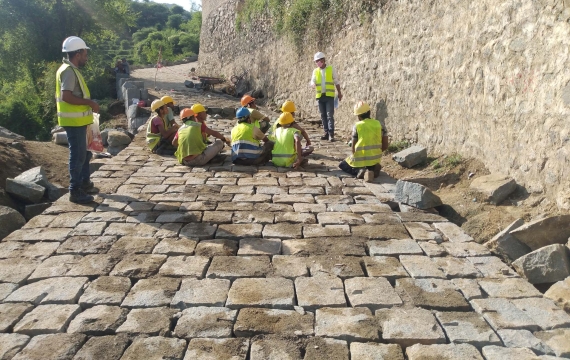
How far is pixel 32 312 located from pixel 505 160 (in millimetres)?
4985

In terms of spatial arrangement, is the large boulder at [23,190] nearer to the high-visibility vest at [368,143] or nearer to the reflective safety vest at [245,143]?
the reflective safety vest at [245,143]

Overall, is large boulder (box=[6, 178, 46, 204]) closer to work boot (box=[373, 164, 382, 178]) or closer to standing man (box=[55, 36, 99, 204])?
standing man (box=[55, 36, 99, 204])

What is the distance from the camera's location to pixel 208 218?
4980 mm

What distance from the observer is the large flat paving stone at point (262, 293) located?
3271 millimetres

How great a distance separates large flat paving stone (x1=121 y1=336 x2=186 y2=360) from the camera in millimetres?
2723

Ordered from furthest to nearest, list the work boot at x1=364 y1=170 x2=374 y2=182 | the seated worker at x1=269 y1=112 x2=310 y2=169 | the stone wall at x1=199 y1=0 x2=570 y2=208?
1. the seated worker at x1=269 y1=112 x2=310 y2=169
2. the work boot at x1=364 y1=170 x2=374 y2=182
3. the stone wall at x1=199 y1=0 x2=570 y2=208

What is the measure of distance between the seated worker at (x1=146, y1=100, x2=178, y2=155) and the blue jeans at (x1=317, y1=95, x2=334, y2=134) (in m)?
2.84

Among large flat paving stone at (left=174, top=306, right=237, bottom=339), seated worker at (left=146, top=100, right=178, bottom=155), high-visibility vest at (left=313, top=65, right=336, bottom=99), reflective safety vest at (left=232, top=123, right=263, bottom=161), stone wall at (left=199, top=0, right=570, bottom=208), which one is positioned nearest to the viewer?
large flat paving stone at (left=174, top=306, right=237, bottom=339)

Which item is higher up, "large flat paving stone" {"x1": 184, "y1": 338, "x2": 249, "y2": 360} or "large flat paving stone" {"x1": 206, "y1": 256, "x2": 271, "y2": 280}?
"large flat paving stone" {"x1": 206, "y1": 256, "x2": 271, "y2": 280}


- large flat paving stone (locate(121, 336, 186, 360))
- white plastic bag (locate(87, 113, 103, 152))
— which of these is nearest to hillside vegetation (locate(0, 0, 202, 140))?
white plastic bag (locate(87, 113, 103, 152))

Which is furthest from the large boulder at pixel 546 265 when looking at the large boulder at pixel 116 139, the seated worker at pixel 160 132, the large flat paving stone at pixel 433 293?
the large boulder at pixel 116 139

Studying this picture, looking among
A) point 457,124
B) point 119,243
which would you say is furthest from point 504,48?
point 119,243

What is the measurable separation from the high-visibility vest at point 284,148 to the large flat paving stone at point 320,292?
3.64 meters

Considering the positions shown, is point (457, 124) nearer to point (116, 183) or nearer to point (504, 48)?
point (504, 48)
